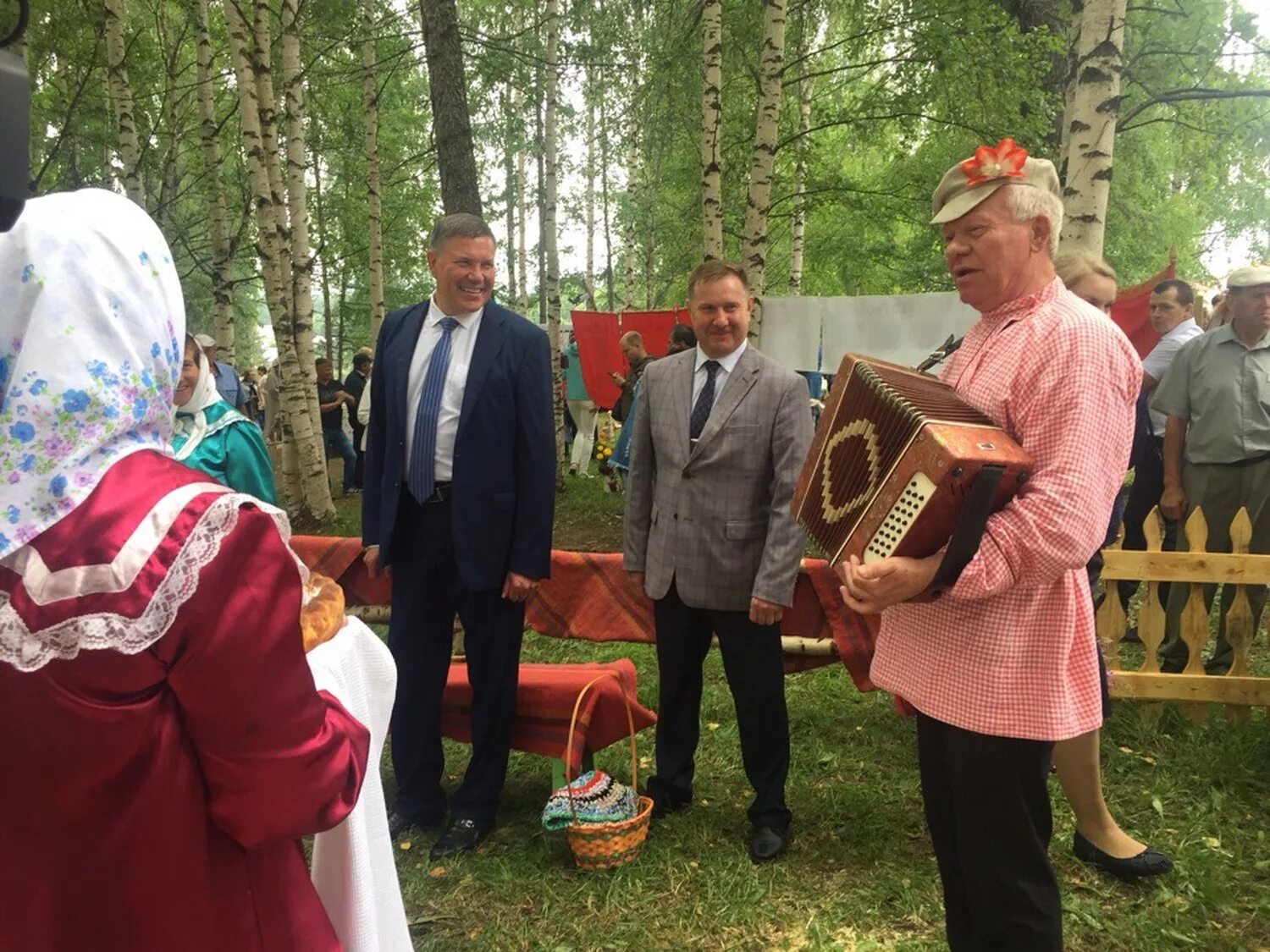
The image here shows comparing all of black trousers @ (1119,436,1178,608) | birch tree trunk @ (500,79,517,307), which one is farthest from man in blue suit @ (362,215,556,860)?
birch tree trunk @ (500,79,517,307)

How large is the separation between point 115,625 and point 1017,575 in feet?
5.22

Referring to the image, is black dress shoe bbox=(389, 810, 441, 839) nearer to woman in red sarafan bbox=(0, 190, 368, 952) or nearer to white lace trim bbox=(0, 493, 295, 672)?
woman in red sarafan bbox=(0, 190, 368, 952)

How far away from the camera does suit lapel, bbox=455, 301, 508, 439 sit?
3.11 meters

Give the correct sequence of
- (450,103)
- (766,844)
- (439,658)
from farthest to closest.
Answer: (450,103) < (439,658) < (766,844)

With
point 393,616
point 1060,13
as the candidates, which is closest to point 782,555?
point 393,616

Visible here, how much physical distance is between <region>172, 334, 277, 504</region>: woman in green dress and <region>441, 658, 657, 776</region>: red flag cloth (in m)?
1.20

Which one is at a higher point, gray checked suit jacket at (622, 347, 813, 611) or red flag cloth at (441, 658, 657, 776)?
gray checked suit jacket at (622, 347, 813, 611)

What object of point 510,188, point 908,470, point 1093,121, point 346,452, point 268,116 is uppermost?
point 510,188

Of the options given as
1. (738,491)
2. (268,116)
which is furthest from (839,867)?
(268,116)

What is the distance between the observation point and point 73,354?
1.09 metres

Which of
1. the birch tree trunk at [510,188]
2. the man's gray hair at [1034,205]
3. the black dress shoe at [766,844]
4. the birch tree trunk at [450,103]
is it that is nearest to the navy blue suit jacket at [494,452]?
the black dress shoe at [766,844]

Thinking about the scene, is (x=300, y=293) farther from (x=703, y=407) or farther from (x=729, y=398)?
(x=729, y=398)

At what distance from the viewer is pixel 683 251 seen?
2011 cm

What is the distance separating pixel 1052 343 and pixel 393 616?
2.59m
